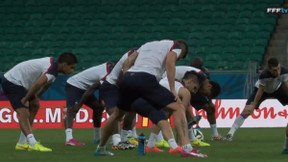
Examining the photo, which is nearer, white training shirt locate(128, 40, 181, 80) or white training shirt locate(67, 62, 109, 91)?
white training shirt locate(128, 40, 181, 80)

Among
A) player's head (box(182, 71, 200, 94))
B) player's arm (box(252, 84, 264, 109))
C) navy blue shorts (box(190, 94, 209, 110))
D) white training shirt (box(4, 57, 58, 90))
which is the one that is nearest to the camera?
player's head (box(182, 71, 200, 94))

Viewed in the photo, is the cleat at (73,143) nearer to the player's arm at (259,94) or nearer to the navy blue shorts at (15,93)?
the navy blue shorts at (15,93)

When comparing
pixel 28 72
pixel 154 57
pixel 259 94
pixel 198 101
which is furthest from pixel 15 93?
pixel 259 94

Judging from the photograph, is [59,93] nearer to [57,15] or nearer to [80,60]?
[80,60]

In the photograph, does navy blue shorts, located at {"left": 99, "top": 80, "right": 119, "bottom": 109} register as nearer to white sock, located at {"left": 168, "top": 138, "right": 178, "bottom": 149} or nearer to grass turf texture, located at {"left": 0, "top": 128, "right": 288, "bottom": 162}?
grass turf texture, located at {"left": 0, "top": 128, "right": 288, "bottom": 162}

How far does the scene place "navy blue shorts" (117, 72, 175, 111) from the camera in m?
11.3

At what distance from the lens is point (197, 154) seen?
1164 centimetres

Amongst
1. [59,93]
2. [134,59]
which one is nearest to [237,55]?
[59,93]

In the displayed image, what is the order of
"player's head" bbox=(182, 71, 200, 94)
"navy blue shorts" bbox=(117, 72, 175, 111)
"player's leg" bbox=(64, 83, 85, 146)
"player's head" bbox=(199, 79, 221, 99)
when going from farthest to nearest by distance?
"player's leg" bbox=(64, 83, 85, 146) → "player's head" bbox=(199, 79, 221, 99) → "player's head" bbox=(182, 71, 200, 94) → "navy blue shorts" bbox=(117, 72, 175, 111)

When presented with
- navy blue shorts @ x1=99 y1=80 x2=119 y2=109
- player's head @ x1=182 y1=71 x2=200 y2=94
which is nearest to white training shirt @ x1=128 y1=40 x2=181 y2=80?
player's head @ x1=182 y1=71 x2=200 y2=94

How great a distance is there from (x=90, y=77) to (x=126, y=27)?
53.0ft

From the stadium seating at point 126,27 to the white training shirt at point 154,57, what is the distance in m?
17.7

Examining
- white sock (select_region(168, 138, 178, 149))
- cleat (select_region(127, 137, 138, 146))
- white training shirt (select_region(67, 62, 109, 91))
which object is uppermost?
white training shirt (select_region(67, 62, 109, 91))

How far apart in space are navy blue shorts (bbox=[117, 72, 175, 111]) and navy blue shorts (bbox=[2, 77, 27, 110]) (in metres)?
3.18
